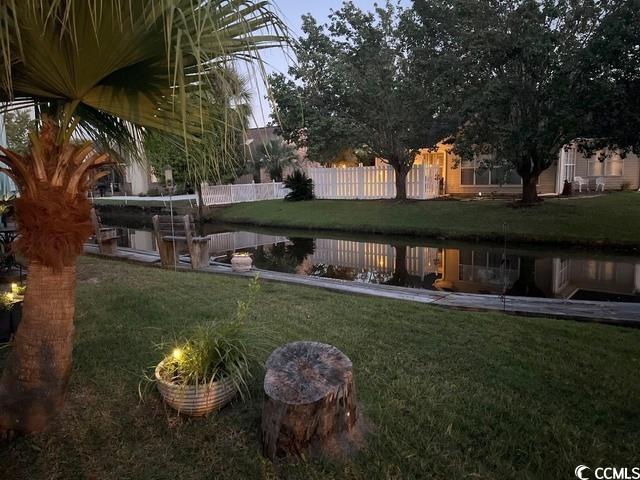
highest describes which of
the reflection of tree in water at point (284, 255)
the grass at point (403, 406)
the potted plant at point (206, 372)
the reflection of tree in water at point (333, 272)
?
the potted plant at point (206, 372)

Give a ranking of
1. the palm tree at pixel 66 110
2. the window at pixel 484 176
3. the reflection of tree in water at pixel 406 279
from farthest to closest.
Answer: the window at pixel 484 176 → the reflection of tree in water at pixel 406 279 → the palm tree at pixel 66 110

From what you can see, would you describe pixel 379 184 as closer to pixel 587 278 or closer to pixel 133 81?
pixel 587 278

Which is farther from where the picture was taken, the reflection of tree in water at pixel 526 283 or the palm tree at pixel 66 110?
the reflection of tree in water at pixel 526 283

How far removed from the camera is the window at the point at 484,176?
1914cm

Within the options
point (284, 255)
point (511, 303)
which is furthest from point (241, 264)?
point (511, 303)

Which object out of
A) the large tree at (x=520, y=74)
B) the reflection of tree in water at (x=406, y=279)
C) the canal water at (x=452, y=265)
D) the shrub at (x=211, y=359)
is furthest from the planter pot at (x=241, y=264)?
the large tree at (x=520, y=74)

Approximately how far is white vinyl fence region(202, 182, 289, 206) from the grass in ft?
58.6

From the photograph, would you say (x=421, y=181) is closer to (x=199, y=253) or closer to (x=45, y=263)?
(x=199, y=253)

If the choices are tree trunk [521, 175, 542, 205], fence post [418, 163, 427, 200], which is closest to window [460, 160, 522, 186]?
fence post [418, 163, 427, 200]

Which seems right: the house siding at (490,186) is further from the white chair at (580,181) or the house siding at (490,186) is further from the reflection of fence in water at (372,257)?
the reflection of fence in water at (372,257)

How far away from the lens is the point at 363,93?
16.0 m

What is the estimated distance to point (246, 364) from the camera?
2.89 metres

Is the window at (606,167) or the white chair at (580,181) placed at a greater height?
the window at (606,167)

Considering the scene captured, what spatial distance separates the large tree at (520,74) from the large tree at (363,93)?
2.06 meters
